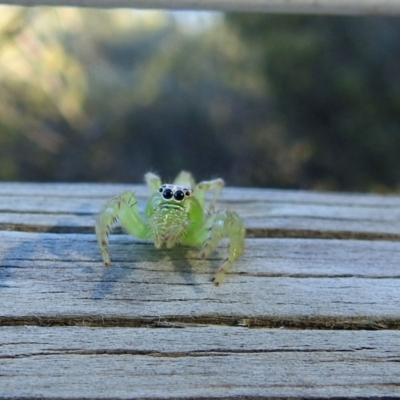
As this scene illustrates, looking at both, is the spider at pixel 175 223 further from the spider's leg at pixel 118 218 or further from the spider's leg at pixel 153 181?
the spider's leg at pixel 153 181

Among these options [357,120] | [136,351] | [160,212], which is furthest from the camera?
[357,120]

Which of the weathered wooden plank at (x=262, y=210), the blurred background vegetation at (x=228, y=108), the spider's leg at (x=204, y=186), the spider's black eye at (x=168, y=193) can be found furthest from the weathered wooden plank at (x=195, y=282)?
the blurred background vegetation at (x=228, y=108)

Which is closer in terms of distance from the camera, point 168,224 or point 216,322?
point 216,322

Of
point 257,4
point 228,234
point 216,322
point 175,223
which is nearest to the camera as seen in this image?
point 216,322

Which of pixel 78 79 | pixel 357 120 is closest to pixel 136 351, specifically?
pixel 357 120

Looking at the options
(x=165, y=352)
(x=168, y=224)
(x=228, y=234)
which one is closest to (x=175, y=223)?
(x=168, y=224)

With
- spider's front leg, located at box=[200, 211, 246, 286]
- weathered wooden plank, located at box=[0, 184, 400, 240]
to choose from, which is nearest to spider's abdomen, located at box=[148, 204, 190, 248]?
spider's front leg, located at box=[200, 211, 246, 286]

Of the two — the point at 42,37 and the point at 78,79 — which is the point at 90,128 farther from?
the point at 42,37

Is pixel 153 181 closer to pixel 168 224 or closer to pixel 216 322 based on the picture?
pixel 168 224
